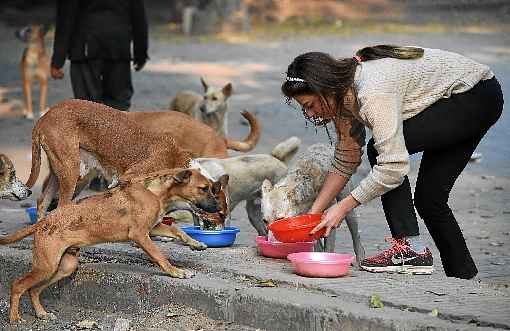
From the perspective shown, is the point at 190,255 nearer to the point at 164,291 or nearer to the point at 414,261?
the point at 164,291

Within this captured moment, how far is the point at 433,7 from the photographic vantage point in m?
27.5

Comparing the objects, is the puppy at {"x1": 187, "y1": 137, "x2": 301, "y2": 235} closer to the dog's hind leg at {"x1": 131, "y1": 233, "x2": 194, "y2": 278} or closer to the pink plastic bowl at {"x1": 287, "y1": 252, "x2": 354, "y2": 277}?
the dog's hind leg at {"x1": 131, "y1": 233, "x2": 194, "y2": 278}

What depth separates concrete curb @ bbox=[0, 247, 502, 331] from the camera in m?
4.74

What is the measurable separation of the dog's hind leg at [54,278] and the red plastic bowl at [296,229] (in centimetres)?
107

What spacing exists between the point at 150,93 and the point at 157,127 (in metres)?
7.55

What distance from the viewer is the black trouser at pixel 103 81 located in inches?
380

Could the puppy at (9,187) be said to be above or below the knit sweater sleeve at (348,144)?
below

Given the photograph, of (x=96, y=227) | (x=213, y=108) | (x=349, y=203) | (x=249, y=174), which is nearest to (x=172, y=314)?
(x=96, y=227)

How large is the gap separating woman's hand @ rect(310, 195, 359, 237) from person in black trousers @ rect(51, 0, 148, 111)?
468 cm

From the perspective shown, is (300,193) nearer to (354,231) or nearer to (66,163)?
(354,231)

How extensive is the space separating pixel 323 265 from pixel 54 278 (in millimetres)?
1436

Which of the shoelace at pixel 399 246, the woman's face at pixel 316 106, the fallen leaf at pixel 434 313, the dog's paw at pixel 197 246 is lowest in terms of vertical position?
the dog's paw at pixel 197 246

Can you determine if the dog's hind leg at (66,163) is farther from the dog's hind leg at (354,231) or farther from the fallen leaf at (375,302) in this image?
the fallen leaf at (375,302)

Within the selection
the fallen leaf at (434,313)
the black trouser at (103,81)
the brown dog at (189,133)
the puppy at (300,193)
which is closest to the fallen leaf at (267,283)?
the fallen leaf at (434,313)
